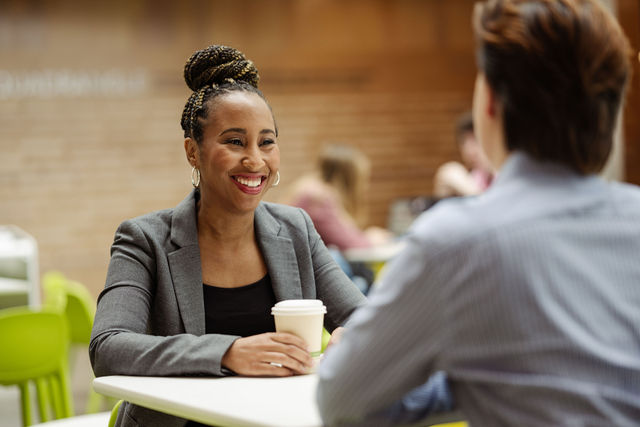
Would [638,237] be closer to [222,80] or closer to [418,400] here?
[418,400]

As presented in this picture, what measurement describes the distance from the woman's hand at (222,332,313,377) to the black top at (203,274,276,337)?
338 mm

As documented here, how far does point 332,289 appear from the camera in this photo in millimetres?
1972

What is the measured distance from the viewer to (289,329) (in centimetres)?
153

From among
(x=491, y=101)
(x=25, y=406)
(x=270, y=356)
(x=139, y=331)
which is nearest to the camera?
(x=491, y=101)

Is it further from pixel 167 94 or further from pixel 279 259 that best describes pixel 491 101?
pixel 167 94

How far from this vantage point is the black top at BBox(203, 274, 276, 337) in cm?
187

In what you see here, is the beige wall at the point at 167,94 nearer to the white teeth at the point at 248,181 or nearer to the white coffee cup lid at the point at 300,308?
the white teeth at the point at 248,181

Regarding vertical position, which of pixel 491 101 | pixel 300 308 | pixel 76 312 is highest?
pixel 491 101

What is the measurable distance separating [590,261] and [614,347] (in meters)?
0.12

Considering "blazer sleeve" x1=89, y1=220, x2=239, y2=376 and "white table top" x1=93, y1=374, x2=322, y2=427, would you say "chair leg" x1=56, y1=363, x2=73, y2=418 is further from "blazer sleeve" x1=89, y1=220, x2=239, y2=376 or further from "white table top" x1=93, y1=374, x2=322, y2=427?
"white table top" x1=93, y1=374, x2=322, y2=427

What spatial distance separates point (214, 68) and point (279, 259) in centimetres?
52

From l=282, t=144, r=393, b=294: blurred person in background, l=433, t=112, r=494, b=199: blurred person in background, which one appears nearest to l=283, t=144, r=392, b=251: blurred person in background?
l=282, t=144, r=393, b=294: blurred person in background

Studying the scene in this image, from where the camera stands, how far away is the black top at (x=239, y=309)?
187 centimetres

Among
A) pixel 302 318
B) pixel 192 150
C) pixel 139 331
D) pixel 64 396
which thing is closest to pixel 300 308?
pixel 302 318
